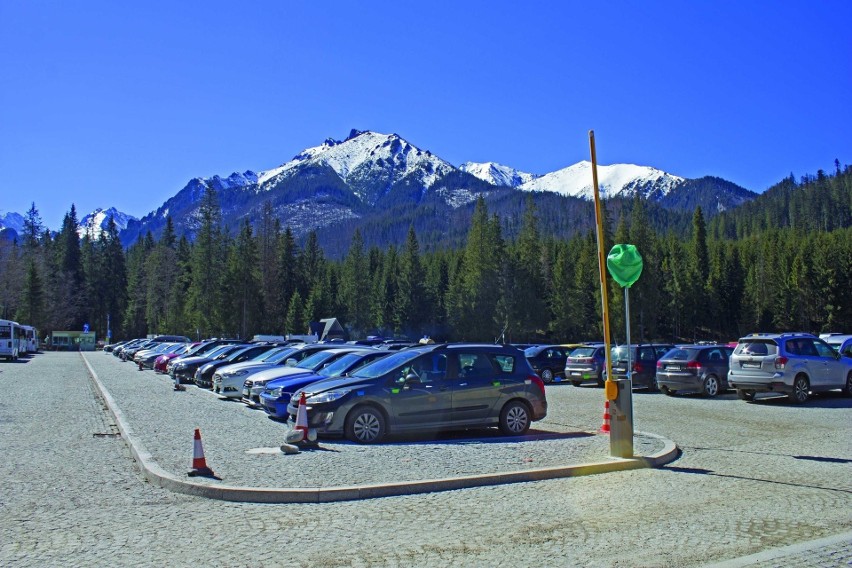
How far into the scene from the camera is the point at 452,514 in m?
7.41

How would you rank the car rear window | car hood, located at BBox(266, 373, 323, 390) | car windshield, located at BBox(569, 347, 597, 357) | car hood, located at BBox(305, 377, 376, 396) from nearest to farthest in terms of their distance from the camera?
1. car hood, located at BBox(305, 377, 376, 396)
2. car hood, located at BBox(266, 373, 323, 390)
3. the car rear window
4. car windshield, located at BBox(569, 347, 597, 357)

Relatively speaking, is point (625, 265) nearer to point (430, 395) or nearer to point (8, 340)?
point (430, 395)

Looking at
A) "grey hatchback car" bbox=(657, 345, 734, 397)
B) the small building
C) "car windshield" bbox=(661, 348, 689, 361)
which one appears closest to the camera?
"grey hatchback car" bbox=(657, 345, 734, 397)

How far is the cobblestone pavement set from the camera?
600 centimetres

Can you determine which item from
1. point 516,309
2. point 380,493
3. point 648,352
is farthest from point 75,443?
point 516,309

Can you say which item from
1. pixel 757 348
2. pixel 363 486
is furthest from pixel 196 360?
pixel 363 486

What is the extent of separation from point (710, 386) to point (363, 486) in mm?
16697

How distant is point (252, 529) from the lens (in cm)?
679

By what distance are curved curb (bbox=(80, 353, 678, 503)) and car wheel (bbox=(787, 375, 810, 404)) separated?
9.86m

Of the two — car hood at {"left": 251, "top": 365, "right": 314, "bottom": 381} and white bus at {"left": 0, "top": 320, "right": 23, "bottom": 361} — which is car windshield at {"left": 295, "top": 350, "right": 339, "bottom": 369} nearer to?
car hood at {"left": 251, "top": 365, "right": 314, "bottom": 381}

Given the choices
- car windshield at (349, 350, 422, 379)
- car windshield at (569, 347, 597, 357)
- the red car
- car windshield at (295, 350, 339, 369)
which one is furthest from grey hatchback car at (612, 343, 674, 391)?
the red car

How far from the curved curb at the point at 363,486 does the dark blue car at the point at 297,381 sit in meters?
4.71

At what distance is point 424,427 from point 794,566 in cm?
767

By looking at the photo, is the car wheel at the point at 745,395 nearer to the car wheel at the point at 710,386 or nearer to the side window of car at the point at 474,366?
the car wheel at the point at 710,386
